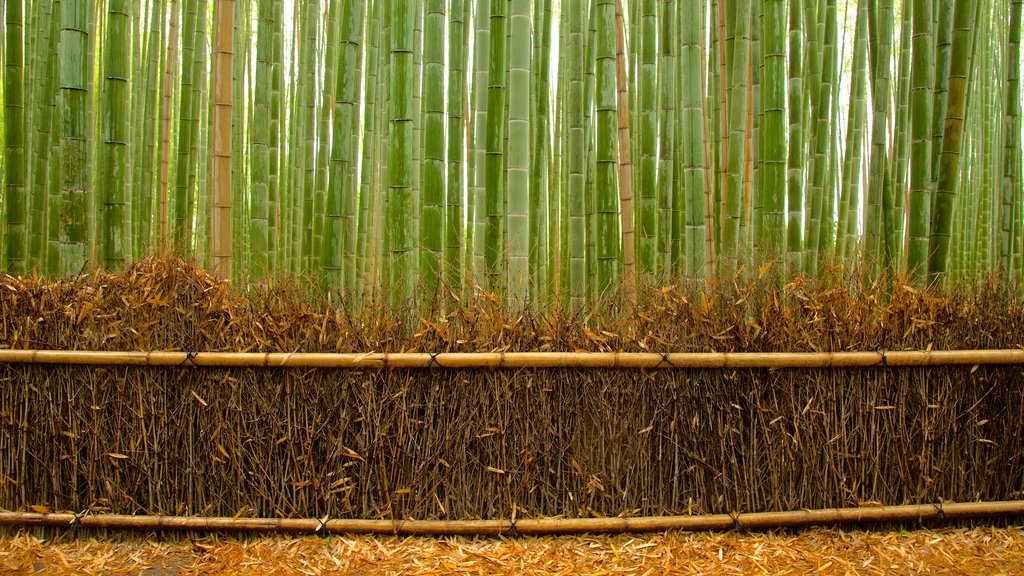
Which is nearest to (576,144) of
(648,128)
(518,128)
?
(648,128)

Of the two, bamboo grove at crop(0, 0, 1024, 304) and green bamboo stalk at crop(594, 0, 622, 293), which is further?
green bamboo stalk at crop(594, 0, 622, 293)

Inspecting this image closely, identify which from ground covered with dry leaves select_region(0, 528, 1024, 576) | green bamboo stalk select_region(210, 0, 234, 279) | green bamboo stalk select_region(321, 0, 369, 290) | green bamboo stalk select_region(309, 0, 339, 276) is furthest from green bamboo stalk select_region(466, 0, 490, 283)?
ground covered with dry leaves select_region(0, 528, 1024, 576)

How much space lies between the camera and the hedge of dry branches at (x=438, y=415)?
229cm

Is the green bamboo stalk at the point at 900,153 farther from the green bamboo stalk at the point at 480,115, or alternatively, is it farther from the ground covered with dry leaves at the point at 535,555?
the green bamboo stalk at the point at 480,115

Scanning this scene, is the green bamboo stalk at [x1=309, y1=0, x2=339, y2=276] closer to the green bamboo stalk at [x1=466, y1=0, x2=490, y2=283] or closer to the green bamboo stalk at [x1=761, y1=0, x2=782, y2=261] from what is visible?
the green bamboo stalk at [x1=466, y1=0, x2=490, y2=283]

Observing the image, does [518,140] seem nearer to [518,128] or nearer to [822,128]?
[518,128]

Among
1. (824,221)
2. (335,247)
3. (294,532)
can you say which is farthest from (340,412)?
(824,221)

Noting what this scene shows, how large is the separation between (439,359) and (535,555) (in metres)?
0.67

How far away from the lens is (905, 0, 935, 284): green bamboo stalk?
9.33 feet

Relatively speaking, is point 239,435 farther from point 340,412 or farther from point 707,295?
point 707,295

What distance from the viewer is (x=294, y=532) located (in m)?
2.27

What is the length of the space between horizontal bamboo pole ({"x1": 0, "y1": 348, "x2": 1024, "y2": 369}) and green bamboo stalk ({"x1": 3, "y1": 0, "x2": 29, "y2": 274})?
2.52 feet

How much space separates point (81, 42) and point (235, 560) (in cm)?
184

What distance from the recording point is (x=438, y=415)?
2297mm
